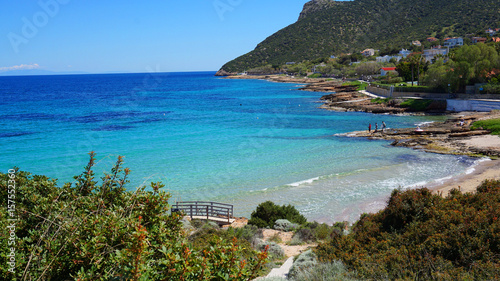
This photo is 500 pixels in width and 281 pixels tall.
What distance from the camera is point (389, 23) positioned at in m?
166

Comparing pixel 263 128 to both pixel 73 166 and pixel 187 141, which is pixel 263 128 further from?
pixel 73 166

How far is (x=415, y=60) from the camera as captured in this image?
65.0 metres

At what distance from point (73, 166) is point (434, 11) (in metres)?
165

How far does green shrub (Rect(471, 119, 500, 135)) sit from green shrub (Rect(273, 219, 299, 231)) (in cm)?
2676

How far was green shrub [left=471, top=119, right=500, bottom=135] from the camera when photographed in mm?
32259

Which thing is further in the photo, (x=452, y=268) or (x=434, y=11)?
(x=434, y=11)

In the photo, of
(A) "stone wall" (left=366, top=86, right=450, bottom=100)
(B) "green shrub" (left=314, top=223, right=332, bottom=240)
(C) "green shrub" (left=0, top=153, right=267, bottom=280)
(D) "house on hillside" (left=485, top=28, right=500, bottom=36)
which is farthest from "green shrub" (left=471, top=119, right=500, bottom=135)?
A: (D) "house on hillside" (left=485, top=28, right=500, bottom=36)

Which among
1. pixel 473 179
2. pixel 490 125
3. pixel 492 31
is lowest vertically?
pixel 473 179

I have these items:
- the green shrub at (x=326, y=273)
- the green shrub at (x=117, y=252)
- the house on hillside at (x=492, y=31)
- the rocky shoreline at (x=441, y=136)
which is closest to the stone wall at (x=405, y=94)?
the rocky shoreline at (x=441, y=136)

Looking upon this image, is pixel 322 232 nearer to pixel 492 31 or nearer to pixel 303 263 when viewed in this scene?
pixel 303 263

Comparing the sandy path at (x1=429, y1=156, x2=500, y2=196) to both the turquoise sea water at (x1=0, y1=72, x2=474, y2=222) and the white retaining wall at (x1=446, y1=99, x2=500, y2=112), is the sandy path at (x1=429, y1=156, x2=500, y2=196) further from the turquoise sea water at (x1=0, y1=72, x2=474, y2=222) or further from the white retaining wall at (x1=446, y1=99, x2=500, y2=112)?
the white retaining wall at (x1=446, y1=99, x2=500, y2=112)

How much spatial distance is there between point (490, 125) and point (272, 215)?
28.9 metres

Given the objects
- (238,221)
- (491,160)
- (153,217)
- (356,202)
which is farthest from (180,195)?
(491,160)

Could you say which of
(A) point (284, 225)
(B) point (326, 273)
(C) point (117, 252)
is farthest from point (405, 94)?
(C) point (117, 252)
